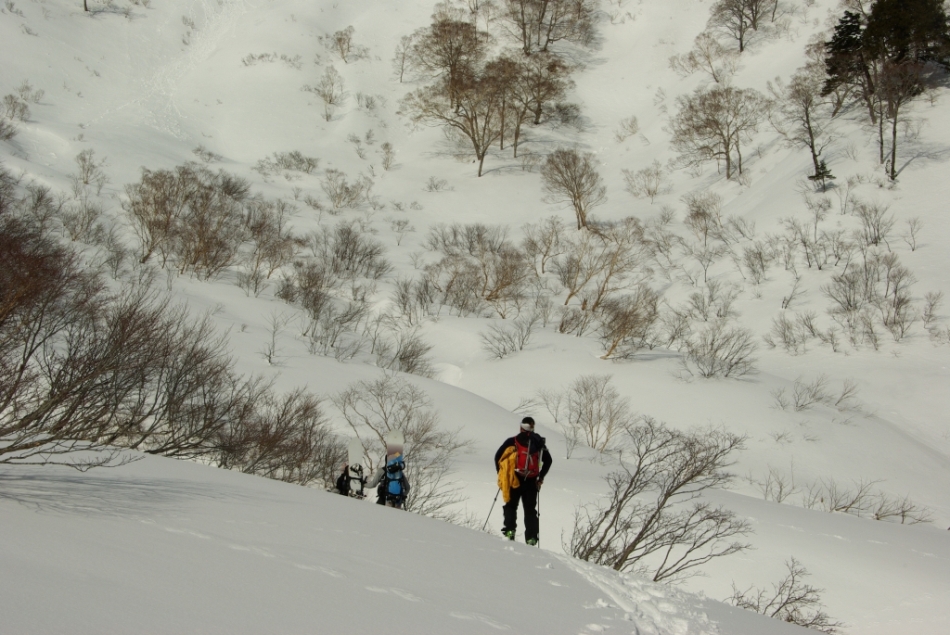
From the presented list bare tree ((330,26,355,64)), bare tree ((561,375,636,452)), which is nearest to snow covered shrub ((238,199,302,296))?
bare tree ((561,375,636,452))

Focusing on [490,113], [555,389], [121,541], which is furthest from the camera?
[490,113]

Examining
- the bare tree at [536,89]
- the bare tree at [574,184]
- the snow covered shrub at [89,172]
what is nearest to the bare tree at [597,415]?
the bare tree at [574,184]

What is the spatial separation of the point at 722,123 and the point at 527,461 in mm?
39828

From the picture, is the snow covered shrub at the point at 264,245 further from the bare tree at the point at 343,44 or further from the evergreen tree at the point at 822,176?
the evergreen tree at the point at 822,176

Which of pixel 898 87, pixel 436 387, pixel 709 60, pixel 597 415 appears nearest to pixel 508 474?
pixel 436 387

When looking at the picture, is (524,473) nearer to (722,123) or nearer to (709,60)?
(722,123)

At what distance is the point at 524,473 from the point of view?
6.88 m

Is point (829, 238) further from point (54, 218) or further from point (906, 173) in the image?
point (54, 218)

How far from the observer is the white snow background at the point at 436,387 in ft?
9.95

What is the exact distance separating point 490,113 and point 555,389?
30745 millimetres

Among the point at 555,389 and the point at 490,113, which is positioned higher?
the point at 490,113

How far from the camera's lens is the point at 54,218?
2778 centimetres

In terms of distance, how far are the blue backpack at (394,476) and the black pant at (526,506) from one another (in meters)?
1.54

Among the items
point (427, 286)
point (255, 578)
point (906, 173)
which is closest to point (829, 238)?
point (906, 173)
